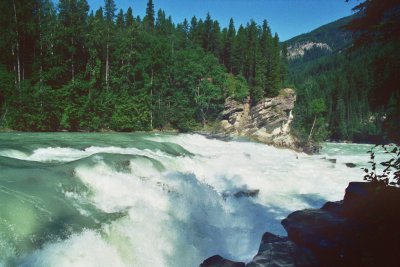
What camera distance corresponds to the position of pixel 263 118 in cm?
5291

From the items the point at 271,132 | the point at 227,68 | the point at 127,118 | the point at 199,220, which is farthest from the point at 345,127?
the point at 199,220

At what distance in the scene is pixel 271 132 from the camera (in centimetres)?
5019

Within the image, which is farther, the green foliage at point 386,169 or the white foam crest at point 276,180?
the white foam crest at point 276,180

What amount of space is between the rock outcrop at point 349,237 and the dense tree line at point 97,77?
98.9 feet

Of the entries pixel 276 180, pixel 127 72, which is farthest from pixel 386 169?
pixel 127 72

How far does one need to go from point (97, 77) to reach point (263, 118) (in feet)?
86.1

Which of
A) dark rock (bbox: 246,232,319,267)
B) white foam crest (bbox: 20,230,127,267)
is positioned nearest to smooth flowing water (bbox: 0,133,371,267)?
white foam crest (bbox: 20,230,127,267)

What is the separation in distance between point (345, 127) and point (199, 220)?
318 feet

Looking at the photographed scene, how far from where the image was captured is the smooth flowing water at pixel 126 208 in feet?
24.7

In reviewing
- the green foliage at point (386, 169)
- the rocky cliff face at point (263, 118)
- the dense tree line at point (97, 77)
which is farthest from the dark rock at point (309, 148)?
the green foliage at point (386, 169)

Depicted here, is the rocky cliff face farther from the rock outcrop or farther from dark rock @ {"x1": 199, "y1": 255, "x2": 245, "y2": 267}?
dark rock @ {"x1": 199, "y1": 255, "x2": 245, "y2": 267}

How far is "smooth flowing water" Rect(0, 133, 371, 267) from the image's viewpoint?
24.7ft

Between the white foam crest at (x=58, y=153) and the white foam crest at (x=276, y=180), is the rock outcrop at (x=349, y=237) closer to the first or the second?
the white foam crest at (x=276, y=180)

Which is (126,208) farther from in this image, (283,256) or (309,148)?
(309,148)
